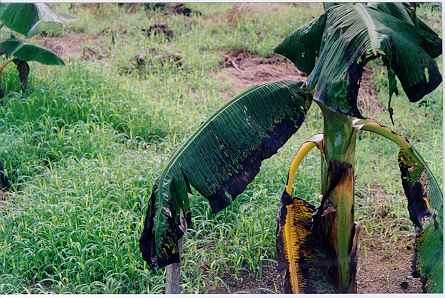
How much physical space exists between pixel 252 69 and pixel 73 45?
2.45ft

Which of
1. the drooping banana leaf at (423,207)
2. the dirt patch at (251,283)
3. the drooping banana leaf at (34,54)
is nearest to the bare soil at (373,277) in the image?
the dirt patch at (251,283)

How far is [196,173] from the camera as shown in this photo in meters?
2.07

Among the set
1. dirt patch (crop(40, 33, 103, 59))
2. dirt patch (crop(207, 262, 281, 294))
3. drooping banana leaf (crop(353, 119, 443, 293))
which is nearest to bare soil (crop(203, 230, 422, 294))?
dirt patch (crop(207, 262, 281, 294))

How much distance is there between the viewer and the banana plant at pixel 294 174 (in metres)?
2.04

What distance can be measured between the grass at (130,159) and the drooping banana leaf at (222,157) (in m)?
0.41

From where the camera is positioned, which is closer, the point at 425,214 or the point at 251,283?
the point at 425,214

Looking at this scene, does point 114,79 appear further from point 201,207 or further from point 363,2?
point 363,2

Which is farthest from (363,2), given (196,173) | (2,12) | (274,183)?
(2,12)

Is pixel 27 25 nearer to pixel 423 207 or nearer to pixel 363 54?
pixel 363 54

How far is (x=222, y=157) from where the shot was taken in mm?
2104

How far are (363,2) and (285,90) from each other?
31 cm

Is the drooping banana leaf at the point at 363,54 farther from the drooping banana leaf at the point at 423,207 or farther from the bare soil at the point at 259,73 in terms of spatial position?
the bare soil at the point at 259,73

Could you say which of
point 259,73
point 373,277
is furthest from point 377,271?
point 259,73

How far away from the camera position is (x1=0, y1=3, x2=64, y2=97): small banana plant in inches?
109
